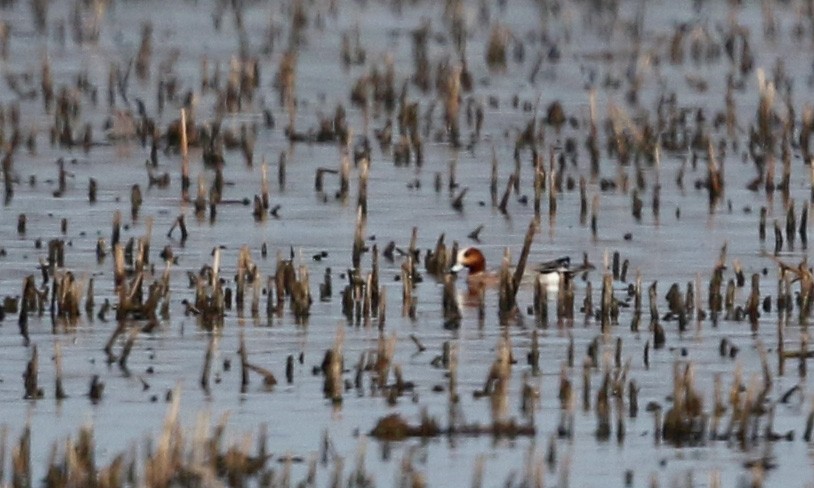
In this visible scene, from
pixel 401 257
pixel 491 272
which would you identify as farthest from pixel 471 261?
pixel 401 257

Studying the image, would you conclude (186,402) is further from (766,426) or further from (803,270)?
(803,270)

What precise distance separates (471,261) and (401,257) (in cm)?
92

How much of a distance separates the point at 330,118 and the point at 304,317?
8677 millimetres

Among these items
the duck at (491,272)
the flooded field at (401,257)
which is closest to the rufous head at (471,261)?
the duck at (491,272)

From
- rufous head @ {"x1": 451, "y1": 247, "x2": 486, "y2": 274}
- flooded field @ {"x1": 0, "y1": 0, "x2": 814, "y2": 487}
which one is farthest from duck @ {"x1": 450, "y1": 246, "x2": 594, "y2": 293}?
flooded field @ {"x1": 0, "y1": 0, "x2": 814, "y2": 487}

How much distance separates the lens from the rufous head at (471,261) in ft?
44.9

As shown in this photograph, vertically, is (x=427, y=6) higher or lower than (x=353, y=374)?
higher

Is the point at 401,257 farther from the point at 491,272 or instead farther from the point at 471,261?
the point at 471,261

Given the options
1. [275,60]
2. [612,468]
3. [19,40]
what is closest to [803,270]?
[612,468]

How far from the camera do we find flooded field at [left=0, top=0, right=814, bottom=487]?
29.8 feet

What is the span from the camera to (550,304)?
12.9 metres

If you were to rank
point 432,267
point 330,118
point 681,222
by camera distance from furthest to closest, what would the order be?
1. point 330,118
2. point 681,222
3. point 432,267

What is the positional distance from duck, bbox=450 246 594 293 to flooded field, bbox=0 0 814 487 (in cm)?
12

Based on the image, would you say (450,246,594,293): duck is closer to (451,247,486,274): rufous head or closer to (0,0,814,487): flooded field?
(451,247,486,274): rufous head
